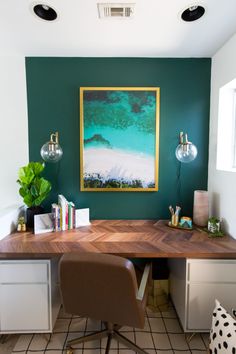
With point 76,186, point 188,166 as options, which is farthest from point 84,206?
point 188,166

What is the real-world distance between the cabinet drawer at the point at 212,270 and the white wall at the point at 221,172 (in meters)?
0.33

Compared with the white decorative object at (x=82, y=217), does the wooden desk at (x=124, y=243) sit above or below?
below

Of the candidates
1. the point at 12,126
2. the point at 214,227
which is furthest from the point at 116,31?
the point at 214,227

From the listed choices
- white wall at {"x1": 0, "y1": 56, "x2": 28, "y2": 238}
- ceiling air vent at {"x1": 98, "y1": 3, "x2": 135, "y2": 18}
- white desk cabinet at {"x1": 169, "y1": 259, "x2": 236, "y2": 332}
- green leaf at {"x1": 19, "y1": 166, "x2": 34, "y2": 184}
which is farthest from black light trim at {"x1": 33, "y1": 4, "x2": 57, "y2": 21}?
white desk cabinet at {"x1": 169, "y1": 259, "x2": 236, "y2": 332}

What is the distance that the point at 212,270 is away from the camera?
4.74 feet

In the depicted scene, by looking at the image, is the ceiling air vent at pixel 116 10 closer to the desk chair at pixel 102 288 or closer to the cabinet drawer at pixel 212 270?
the desk chair at pixel 102 288

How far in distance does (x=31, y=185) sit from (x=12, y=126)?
658mm

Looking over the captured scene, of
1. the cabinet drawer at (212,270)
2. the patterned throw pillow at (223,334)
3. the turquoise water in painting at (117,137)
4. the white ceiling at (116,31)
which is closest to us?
the patterned throw pillow at (223,334)

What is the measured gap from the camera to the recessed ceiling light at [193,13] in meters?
1.35

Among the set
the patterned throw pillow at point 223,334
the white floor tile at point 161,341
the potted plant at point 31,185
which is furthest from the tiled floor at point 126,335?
the potted plant at point 31,185

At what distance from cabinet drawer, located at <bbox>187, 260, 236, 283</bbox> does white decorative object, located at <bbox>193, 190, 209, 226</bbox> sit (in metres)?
0.52

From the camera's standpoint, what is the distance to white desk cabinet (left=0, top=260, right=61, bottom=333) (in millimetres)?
1447

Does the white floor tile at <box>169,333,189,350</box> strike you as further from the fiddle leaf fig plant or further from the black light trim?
the black light trim

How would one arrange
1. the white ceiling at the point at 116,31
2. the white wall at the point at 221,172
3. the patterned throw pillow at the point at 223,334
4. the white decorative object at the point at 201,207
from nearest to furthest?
the patterned throw pillow at the point at 223,334, the white ceiling at the point at 116,31, the white wall at the point at 221,172, the white decorative object at the point at 201,207
